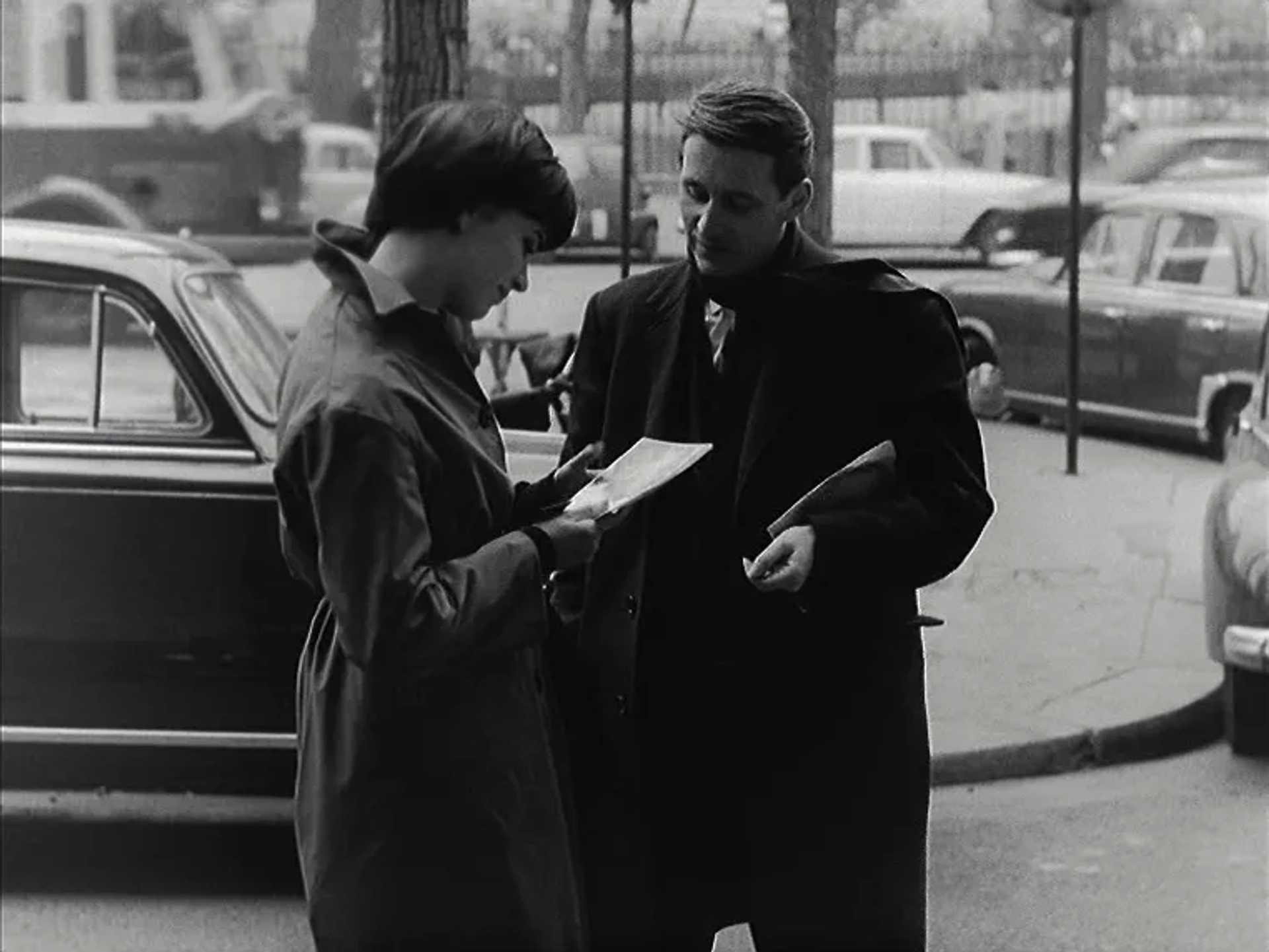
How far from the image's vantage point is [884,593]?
10.8 ft

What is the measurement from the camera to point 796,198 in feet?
10.7

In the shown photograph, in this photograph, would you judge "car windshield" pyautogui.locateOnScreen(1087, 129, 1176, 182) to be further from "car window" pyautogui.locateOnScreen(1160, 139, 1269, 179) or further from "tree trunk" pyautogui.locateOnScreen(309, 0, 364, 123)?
"tree trunk" pyautogui.locateOnScreen(309, 0, 364, 123)

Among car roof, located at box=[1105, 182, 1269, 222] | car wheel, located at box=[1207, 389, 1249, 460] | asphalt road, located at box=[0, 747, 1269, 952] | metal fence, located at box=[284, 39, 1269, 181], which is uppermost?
metal fence, located at box=[284, 39, 1269, 181]

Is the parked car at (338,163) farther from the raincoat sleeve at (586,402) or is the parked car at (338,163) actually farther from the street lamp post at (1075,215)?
the raincoat sleeve at (586,402)

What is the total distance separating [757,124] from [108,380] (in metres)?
3.17

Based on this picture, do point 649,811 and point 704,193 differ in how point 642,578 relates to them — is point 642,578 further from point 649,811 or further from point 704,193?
point 704,193

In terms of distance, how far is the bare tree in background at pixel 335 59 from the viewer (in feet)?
39.3

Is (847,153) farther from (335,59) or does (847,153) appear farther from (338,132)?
(338,132)

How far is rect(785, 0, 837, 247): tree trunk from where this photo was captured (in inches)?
376

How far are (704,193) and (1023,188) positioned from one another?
29.5 feet

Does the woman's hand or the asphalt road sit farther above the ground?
the woman's hand

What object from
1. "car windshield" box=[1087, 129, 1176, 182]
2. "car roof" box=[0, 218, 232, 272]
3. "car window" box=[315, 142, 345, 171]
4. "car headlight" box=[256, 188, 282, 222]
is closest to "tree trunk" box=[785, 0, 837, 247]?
"car windshield" box=[1087, 129, 1176, 182]

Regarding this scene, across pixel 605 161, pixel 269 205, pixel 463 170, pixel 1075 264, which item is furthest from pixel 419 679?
pixel 269 205

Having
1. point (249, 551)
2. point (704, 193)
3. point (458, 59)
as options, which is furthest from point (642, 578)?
point (458, 59)
